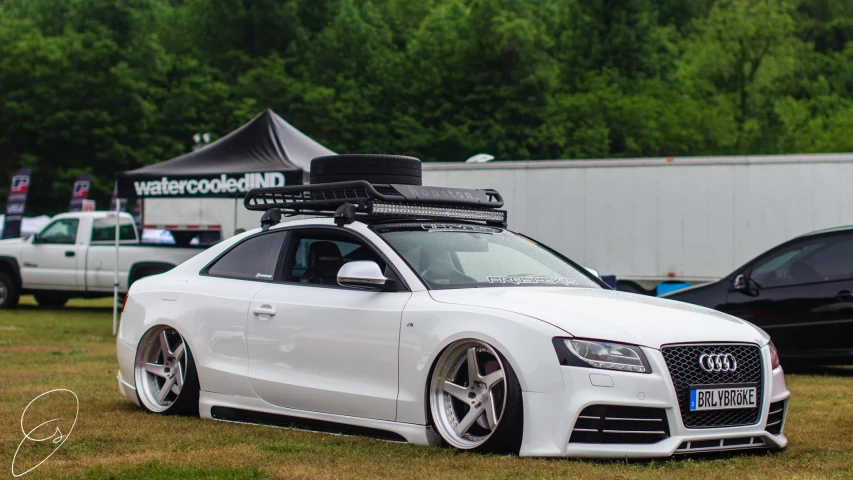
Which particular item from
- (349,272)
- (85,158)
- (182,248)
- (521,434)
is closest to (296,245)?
(349,272)

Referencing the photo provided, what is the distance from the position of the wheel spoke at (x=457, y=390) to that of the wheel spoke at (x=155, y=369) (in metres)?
2.59

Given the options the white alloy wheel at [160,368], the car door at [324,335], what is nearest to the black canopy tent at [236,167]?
the white alloy wheel at [160,368]

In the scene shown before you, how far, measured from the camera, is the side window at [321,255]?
23.7ft

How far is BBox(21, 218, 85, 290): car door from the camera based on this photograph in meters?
22.6

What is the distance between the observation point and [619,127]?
54.3m

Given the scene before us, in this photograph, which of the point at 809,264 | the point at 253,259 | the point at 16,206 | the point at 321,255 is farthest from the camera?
the point at 16,206

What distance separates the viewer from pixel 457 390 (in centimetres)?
628

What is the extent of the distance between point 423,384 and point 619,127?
4915 cm

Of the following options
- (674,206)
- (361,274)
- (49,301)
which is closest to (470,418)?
(361,274)

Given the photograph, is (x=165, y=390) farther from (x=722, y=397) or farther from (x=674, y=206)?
(x=674, y=206)

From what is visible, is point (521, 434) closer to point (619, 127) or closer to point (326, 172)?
point (326, 172)

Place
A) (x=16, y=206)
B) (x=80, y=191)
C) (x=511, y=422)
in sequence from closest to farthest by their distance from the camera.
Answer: (x=511, y=422) < (x=16, y=206) < (x=80, y=191)

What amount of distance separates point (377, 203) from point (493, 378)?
1.56m

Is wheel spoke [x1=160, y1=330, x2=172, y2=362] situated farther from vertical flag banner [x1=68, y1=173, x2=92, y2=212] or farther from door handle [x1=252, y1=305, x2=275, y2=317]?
vertical flag banner [x1=68, y1=173, x2=92, y2=212]
